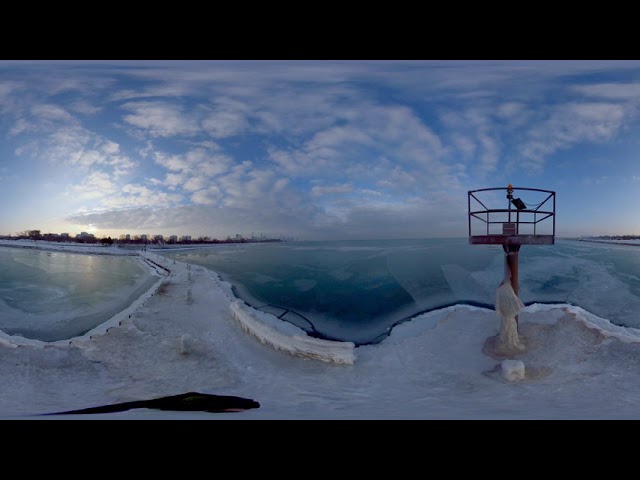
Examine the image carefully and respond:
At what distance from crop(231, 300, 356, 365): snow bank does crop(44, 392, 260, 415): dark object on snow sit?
3.76 feet

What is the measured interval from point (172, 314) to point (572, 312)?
26.9ft

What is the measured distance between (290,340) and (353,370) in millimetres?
1138

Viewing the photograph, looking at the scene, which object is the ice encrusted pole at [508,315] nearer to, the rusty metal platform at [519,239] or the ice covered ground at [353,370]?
the ice covered ground at [353,370]

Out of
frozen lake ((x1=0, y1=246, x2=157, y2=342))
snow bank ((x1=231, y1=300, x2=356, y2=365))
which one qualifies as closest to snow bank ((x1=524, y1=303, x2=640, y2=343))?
snow bank ((x1=231, y1=300, x2=356, y2=365))

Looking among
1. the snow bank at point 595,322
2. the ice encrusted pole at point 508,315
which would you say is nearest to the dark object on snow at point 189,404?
the ice encrusted pole at point 508,315

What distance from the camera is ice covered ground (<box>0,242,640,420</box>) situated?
3.50 m

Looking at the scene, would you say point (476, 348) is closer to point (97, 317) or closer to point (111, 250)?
point (97, 317)

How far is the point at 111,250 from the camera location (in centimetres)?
1498

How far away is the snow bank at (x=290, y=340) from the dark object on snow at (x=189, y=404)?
1.15 meters

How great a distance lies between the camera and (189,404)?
3.56 metres

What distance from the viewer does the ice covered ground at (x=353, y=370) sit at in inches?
138

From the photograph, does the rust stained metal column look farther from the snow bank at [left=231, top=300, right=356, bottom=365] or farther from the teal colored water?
the snow bank at [left=231, top=300, right=356, bottom=365]

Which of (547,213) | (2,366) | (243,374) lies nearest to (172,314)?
(2,366)

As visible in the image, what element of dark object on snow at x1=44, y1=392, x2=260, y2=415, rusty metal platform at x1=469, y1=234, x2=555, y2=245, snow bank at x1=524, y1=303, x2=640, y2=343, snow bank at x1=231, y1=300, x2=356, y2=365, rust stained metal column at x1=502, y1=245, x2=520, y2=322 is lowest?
dark object on snow at x1=44, y1=392, x2=260, y2=415
